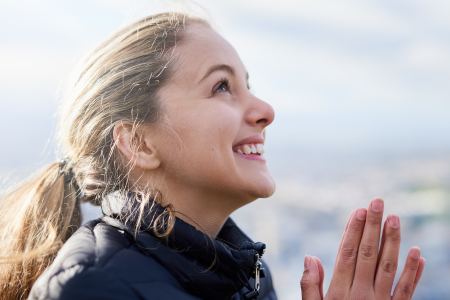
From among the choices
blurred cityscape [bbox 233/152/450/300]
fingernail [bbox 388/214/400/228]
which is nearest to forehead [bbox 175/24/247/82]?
fingernail [bbox 388/214/400/228]

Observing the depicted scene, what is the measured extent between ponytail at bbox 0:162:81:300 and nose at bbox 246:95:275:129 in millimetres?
957

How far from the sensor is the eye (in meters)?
1.57

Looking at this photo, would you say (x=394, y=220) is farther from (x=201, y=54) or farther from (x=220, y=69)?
→ (x=201, y=54)

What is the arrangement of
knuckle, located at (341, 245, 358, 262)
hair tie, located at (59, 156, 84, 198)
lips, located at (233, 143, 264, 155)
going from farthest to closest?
hair tie, located at (59, 156, 84, 198) < lips, located at (233, 143, 264, 155) < knuckle, located at (341, 245, 358, 262)

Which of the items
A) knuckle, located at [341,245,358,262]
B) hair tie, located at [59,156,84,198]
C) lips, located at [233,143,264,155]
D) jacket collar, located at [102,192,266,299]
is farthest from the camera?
hair tie, located at [59,156,84,198]

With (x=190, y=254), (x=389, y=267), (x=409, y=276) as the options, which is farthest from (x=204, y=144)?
(x=409, y=276)

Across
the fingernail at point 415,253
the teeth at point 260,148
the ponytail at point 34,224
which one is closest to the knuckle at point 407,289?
the fingernail at point 415,253

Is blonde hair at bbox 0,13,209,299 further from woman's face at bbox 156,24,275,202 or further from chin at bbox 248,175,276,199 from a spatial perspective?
chin at bbox 248,175,276,199

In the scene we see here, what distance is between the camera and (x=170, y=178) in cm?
152

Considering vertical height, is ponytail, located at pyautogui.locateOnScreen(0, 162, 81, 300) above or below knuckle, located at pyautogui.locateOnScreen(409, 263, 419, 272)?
below

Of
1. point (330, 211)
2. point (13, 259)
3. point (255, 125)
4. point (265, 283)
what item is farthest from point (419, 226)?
point (13, 259)

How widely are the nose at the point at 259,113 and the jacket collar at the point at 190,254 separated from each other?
595mm

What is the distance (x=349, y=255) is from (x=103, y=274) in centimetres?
103

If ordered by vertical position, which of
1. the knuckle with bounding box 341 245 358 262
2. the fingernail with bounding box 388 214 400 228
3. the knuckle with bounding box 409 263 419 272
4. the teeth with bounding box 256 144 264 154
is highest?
the teeth with bounding box 256 144 264 154
